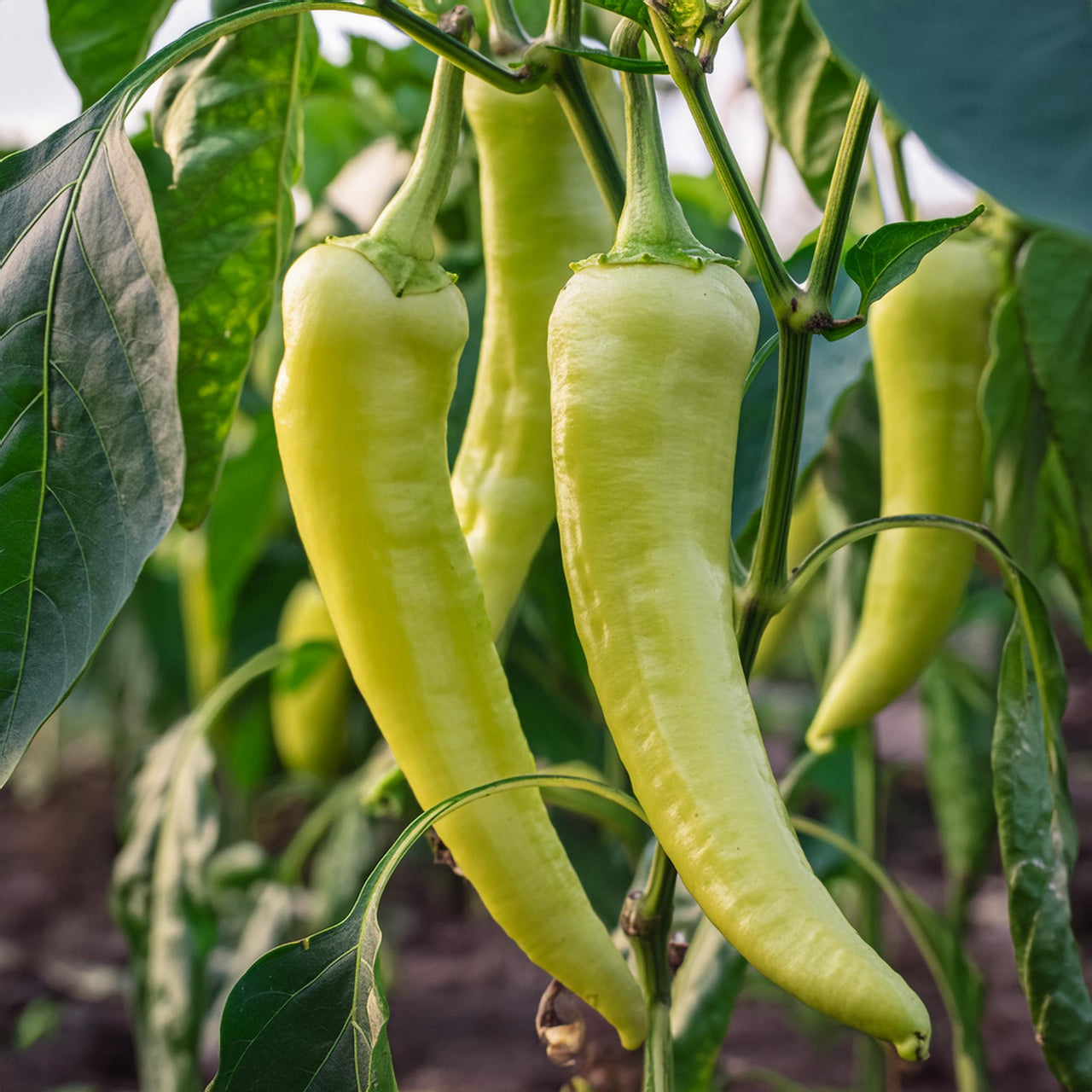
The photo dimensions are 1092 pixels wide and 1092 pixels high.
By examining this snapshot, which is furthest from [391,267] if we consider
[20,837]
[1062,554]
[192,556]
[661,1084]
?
[20,837]

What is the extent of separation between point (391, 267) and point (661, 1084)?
317 mm

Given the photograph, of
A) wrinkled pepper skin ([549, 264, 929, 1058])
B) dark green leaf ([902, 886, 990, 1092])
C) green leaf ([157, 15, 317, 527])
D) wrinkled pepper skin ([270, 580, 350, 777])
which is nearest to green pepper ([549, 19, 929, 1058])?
wrinkled pepper skin ([549, 264, 929, 1058])

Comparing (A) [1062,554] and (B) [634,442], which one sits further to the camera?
(A) [1062,554]

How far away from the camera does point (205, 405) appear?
0.49 m

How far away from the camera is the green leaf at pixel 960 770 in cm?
98

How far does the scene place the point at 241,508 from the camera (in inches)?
40.6

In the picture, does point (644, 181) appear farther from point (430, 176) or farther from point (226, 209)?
point (226, 209)

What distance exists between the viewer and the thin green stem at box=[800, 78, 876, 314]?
38 centimetres

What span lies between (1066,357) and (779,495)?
27cm

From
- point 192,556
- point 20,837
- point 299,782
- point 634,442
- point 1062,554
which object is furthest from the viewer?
point 20,837

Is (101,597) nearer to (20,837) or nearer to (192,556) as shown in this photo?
(192,556)

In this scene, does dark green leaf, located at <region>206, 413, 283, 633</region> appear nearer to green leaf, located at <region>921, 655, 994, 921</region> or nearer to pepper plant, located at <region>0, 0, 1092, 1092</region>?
pepper plant, located at <region>0, 0, 1092, 1092</region>

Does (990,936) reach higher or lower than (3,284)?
lower

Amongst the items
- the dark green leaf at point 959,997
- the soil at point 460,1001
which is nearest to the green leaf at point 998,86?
the dark green leaf at point 959,997
